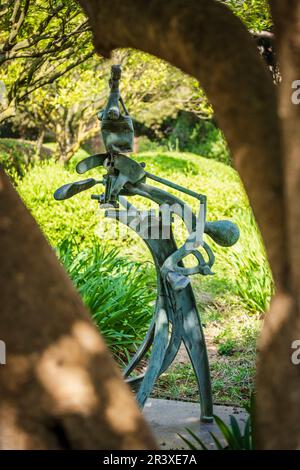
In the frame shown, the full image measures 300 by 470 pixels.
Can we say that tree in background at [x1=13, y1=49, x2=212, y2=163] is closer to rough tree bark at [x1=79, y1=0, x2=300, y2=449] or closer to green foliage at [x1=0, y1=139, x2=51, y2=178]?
green foliage at [x1=0, y1=139, x2=51, y2=178]

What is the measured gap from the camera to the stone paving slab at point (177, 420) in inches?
167

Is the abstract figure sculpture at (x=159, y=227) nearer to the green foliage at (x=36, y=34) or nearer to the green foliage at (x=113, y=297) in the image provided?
the green foliage at (x=113, y=297)

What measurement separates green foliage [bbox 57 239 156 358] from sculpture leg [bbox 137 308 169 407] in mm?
1712

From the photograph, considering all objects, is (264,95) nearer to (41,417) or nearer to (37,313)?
(37,313)

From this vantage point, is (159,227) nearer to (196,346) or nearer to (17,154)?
(196,346)

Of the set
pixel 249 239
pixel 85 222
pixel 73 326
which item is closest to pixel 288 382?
pixel 73 326

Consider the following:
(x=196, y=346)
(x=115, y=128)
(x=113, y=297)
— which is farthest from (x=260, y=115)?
(x=113, y=297)

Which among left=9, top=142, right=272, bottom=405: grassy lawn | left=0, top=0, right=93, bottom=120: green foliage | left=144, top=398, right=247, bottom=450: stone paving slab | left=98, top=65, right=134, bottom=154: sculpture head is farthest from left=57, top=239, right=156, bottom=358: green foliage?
left=0, top=0, right=93, bottom=120: green foliage

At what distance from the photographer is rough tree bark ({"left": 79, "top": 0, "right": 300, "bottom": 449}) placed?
2.07 meters

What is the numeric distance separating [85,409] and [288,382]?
59cm

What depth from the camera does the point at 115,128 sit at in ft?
14.0

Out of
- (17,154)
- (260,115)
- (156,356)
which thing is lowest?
(17,154)

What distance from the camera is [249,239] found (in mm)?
8852

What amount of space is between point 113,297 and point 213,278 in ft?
8.30
